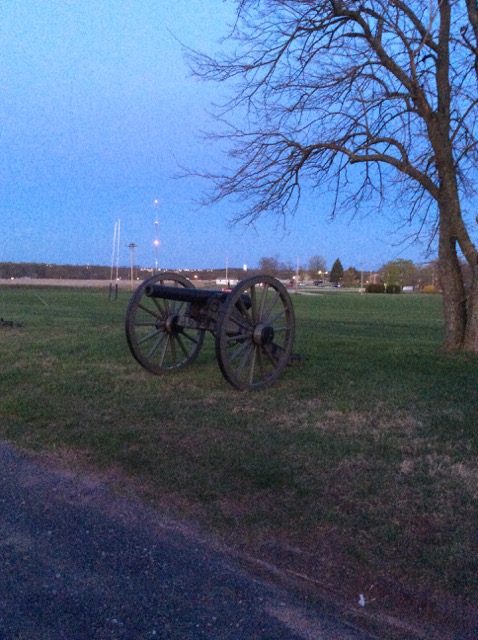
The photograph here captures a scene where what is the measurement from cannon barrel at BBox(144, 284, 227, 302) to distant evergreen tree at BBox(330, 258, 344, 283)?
12825 centimetres

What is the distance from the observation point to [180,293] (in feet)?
26.8

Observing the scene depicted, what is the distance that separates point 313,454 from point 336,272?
134 metres

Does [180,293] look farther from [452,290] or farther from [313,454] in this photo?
[452,290]

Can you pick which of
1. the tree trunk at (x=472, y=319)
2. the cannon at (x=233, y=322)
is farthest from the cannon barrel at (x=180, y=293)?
the tree trunk at (x=472, y=319)

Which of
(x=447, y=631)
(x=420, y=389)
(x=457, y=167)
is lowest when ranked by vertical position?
(x=447, y=631)

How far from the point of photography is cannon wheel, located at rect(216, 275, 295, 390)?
24.2ft

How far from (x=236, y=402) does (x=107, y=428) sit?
167cm

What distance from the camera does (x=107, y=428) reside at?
21.2 feet

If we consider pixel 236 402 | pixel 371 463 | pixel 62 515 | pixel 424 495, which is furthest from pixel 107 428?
pixel 424 495

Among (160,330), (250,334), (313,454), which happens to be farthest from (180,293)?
(313,454)

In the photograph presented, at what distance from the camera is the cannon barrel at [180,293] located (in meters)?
8.07

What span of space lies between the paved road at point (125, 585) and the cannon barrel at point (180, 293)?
3937 millimetres

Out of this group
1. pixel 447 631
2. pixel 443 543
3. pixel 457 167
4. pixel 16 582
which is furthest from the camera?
pixel 457 167

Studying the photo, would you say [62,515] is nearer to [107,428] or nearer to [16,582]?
[16,582]
